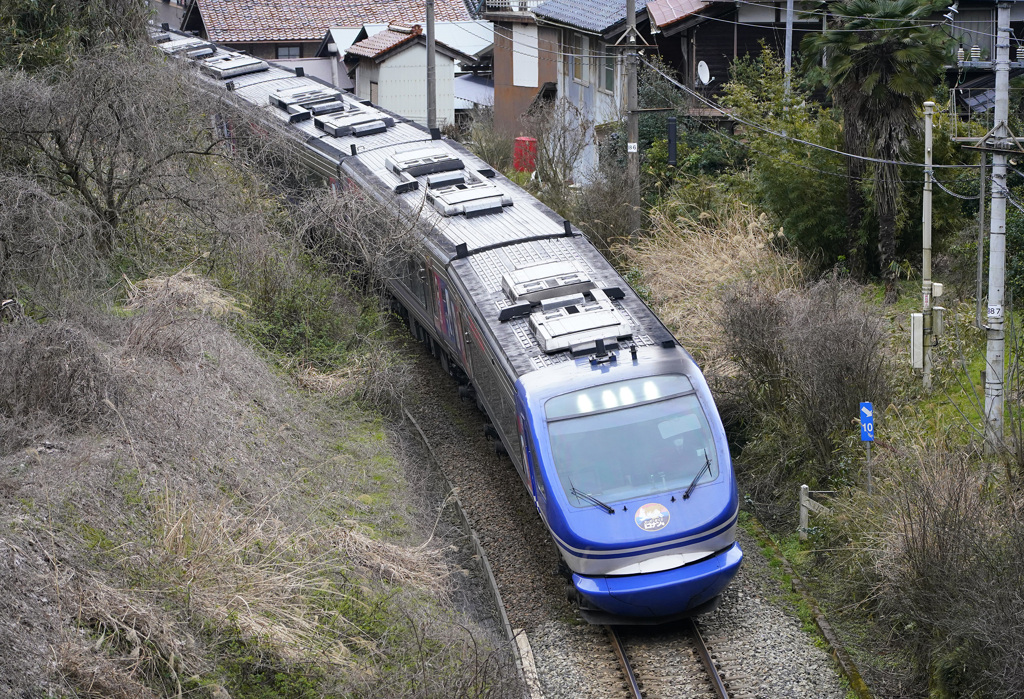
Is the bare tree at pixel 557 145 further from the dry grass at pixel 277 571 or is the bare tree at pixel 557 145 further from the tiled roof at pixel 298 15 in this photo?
the tiled roof at pixel 298 15

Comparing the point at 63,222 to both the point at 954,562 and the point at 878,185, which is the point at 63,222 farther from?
the point at 878,185

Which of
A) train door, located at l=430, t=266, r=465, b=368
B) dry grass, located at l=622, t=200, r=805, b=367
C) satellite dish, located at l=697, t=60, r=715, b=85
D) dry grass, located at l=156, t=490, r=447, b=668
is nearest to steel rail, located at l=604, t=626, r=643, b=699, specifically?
dry grass, located at l=156, t=490, r=447, b=668

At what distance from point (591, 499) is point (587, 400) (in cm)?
115

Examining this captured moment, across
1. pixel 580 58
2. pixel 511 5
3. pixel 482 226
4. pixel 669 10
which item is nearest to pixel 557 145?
pixel 669 10

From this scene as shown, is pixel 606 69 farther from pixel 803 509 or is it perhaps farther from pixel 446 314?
pixel 803 509

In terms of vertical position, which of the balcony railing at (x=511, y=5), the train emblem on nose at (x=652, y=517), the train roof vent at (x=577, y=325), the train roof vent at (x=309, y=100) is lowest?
the train emblem on nose at (x=652, y=517)

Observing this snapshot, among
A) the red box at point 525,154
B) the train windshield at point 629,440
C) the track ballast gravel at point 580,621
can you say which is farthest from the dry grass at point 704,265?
the train windshield at point 629,440

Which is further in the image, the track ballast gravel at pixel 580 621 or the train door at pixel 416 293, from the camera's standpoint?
the train door at pixel 416 293

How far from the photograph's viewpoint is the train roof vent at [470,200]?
1626cm

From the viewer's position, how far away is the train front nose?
1012cm

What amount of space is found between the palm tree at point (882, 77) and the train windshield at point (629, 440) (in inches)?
383

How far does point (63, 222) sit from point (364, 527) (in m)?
6.85

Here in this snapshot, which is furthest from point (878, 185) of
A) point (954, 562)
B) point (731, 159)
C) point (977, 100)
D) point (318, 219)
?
point (954, 562)

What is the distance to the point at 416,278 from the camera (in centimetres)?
1723
